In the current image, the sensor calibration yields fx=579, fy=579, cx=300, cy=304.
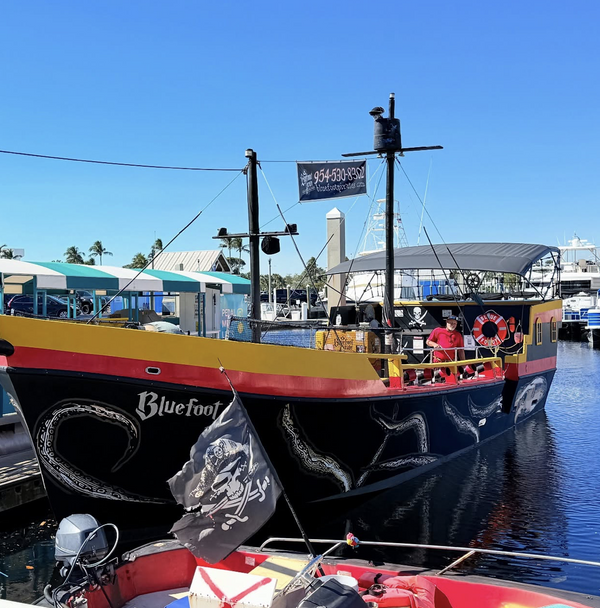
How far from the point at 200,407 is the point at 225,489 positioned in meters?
1.56

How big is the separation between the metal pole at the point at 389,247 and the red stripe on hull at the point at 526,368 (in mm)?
4095

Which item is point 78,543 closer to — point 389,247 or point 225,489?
point 225,489

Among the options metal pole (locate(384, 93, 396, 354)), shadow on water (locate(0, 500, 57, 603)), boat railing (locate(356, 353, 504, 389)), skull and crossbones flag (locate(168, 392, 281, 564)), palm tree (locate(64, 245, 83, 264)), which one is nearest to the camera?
skull and crossbones flag (locate(168, 392, 281, 564))

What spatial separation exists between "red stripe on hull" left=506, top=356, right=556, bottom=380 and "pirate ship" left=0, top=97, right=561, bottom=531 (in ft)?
9.36

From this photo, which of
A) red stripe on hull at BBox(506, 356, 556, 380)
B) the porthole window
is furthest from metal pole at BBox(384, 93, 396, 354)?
the porthole window

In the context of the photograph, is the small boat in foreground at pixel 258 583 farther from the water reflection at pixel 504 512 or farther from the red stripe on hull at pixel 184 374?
the water reflection at pixel 504 512

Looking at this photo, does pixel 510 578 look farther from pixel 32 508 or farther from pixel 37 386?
pixel 32 508

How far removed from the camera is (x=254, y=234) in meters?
9.01

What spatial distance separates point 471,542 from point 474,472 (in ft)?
10.5

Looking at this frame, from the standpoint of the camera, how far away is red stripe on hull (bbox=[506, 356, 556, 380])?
44.0 ft

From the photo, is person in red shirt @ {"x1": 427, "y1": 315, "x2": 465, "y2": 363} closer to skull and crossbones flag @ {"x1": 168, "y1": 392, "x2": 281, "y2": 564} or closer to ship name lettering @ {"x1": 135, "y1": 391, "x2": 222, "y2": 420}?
ship name lettering @ {"x1": 135, "y1": 391, "x2": 222, "y2": 420}

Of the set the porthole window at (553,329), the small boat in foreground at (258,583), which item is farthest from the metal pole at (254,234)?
the porthole window at (553,329)

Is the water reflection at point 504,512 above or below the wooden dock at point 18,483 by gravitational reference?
below

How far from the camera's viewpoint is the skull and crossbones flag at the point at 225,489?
5680 millimetres
